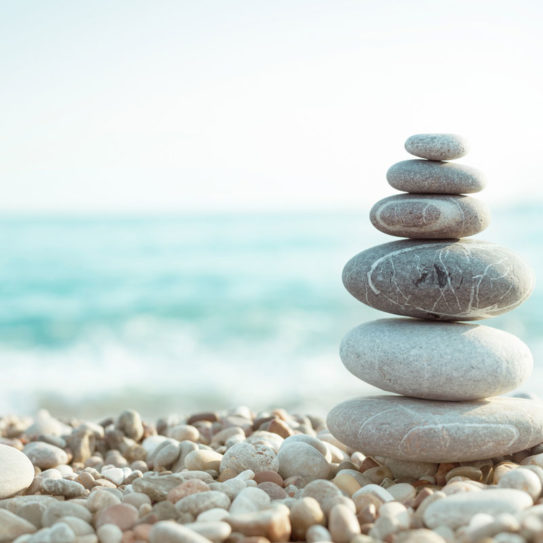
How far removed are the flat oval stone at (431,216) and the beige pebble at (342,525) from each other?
5.29 feet

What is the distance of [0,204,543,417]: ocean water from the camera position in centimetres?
938

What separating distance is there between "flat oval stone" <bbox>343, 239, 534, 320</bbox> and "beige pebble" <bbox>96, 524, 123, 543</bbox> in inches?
70.6

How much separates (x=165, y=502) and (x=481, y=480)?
5.35 feet

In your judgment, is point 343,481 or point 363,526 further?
point 343,481

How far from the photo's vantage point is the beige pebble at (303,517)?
3.01 m

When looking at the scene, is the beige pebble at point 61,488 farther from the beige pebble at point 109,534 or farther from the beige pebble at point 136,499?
the beige pebble at point 109,534

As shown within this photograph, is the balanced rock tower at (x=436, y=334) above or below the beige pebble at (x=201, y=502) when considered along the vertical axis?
above

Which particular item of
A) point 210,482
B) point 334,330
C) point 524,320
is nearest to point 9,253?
point 334,330

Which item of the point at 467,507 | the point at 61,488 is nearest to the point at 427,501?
the point at 467,507

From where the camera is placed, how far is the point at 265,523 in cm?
289

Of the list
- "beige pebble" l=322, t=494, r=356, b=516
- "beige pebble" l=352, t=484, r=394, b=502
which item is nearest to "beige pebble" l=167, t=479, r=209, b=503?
"beige pebble" l=322, t=494, r=356, b=516

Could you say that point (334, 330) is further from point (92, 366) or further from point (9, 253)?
point (9, 253)

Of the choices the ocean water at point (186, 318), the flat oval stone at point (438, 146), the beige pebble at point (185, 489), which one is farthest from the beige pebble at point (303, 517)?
the ocean water at point (186, 318)

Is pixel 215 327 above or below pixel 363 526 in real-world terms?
below
